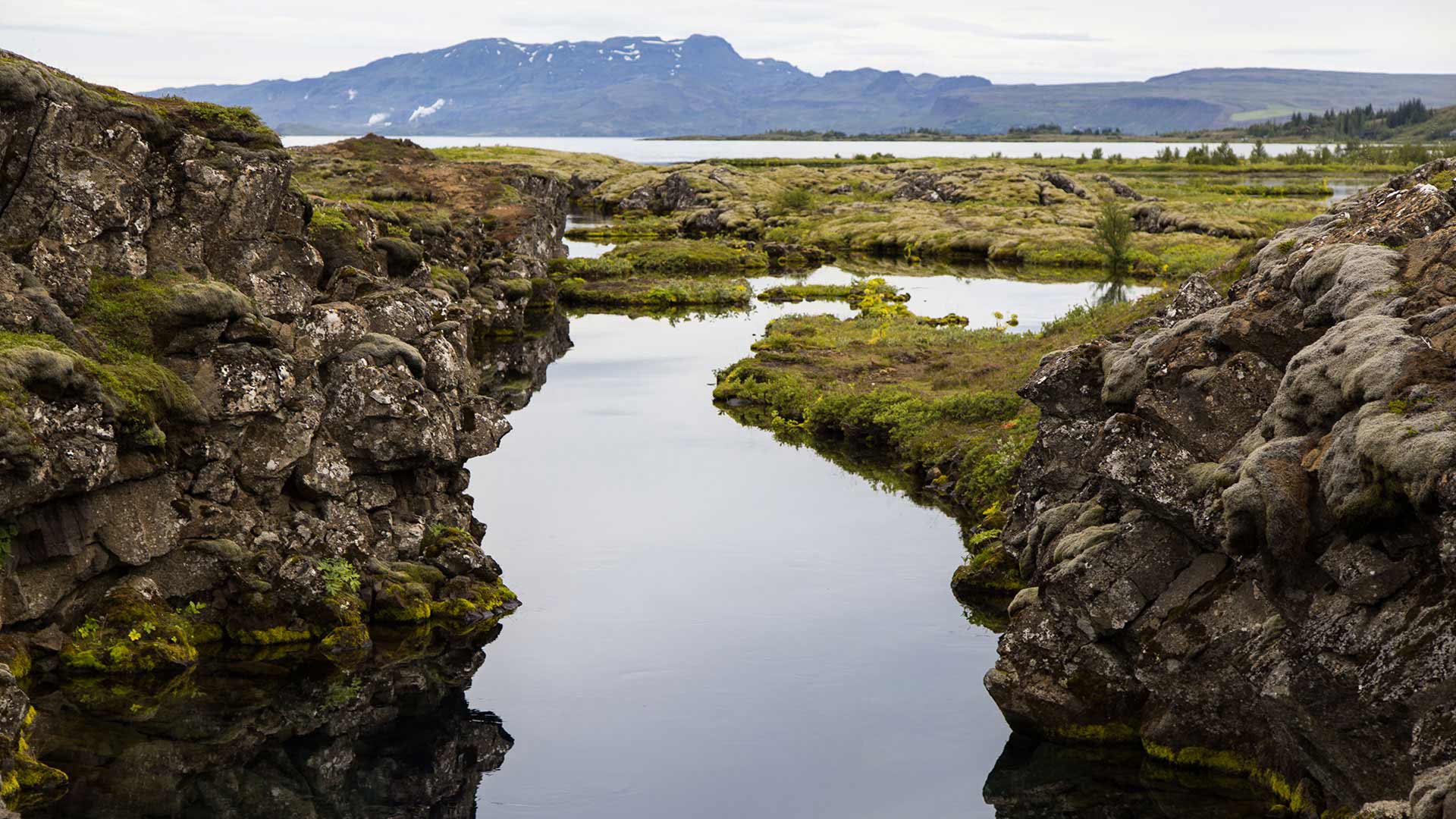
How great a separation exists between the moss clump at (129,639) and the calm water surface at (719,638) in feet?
23.3

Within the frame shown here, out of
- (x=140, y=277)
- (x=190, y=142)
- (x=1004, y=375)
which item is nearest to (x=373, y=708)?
(x=140, y=277)

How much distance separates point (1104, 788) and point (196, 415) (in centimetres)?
2278

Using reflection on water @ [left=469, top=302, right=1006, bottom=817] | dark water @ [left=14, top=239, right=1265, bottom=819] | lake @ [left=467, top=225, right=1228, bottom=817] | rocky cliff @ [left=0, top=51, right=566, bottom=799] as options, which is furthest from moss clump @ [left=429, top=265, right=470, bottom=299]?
rocky cliff @ [left=0, top=51, right=566, bottom=799]

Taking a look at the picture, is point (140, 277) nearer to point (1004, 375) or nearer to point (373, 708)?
point (373, 708)

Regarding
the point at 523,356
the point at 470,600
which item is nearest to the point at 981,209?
the point at 523,356

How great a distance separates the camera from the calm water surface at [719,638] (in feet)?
90.8

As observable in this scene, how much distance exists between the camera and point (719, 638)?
35.7 metres

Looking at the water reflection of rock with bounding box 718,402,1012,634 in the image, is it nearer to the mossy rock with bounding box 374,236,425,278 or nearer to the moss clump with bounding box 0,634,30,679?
the mossy rock with bounding box 374,236,425,278

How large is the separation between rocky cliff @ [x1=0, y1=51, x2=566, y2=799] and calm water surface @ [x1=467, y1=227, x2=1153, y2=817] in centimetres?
416

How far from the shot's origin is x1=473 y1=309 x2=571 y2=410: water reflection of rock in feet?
222

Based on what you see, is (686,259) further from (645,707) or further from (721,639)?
(645,707)

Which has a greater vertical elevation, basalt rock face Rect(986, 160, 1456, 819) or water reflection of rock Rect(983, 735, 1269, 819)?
basalt rock face Rect(986, 160, 1456, 819)

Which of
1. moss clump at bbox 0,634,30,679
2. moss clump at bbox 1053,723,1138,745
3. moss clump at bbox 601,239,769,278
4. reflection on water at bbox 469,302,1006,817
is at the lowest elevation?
reflection on water at bbox 469,302,1006,817

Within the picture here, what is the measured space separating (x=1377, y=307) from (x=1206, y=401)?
3.89 metres
